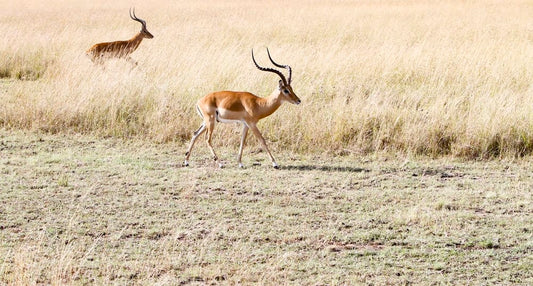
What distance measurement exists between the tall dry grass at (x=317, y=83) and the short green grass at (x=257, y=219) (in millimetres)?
427

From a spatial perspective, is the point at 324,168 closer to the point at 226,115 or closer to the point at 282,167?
the point at 282,167

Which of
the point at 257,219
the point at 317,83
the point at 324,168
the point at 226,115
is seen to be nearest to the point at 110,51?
the point at 317,83

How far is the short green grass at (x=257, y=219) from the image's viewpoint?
4.94 meters

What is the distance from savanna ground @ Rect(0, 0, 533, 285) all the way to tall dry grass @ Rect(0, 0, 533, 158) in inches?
1.3

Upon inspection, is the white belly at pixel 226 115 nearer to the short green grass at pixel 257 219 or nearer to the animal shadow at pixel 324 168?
the short green grass at pixel 257 219

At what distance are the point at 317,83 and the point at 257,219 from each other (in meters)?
4.95

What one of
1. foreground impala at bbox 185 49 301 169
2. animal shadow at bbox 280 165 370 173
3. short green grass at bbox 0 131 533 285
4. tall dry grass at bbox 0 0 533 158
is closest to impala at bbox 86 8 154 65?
tall dry grass at bbox 0 0 533 158

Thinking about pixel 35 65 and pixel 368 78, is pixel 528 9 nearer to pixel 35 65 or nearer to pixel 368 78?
pixel 368 78

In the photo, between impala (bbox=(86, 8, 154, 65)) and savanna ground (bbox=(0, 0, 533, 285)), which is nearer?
savanna ground (bbox=(0, 0, 533, 285))

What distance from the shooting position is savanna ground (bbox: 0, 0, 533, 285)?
5133mm

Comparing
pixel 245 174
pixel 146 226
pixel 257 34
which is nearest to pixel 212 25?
pixel 257 34

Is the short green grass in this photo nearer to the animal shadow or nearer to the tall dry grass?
the animal shadow

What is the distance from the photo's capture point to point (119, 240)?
5.53 metres

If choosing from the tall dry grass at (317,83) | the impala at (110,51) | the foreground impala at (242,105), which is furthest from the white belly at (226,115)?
the impala at (110,51)
